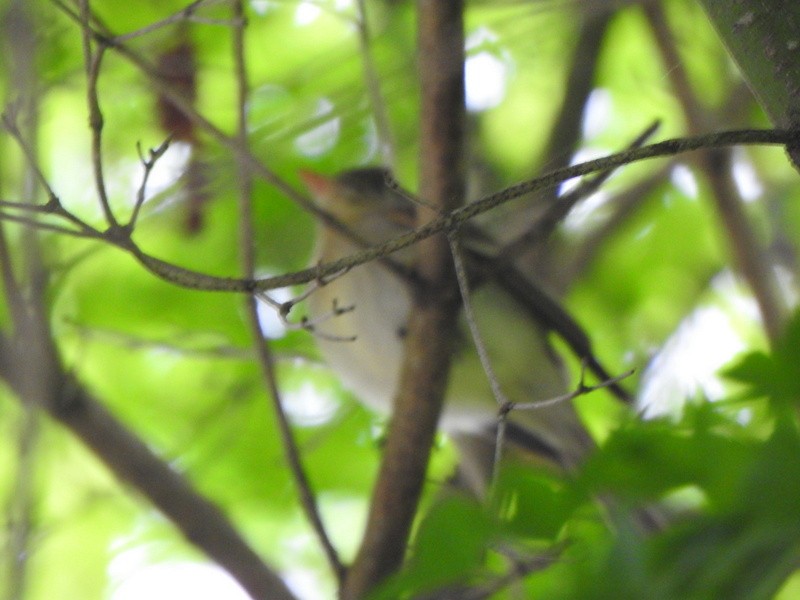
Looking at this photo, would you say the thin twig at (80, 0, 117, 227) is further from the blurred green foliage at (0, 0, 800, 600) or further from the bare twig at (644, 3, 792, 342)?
the bare twig at (644, 3, 792, 342)

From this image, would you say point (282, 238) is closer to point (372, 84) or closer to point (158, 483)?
point (372, 84)

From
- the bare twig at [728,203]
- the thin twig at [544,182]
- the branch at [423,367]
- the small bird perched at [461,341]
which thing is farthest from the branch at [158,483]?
the bare twig at [728,203]

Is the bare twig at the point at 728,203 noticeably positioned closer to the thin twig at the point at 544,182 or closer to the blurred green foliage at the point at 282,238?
the blurred green foliage at the point at 282,238

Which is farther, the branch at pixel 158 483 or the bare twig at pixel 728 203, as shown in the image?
the bare twig at pixel 728 203

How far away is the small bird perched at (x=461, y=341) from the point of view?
8.12 feet

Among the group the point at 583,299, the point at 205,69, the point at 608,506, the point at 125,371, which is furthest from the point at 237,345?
the point at 608,506

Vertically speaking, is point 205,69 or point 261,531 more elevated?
point 205,69

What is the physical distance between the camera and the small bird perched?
8.12 ft

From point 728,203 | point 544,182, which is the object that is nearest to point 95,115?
point 544,182

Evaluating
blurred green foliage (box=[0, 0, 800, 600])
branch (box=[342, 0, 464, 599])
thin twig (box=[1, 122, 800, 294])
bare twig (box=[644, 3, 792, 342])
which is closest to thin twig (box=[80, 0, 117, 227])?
thin twig (box=[1, 122, 800, 294])

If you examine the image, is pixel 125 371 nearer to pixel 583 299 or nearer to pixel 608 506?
pixel 583 299

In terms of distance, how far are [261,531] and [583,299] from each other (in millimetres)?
1211

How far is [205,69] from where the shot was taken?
7.66 feet

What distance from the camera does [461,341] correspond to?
2529 millimetres
